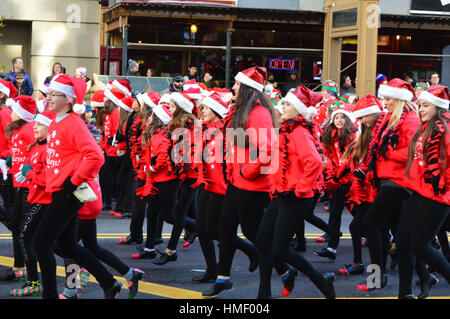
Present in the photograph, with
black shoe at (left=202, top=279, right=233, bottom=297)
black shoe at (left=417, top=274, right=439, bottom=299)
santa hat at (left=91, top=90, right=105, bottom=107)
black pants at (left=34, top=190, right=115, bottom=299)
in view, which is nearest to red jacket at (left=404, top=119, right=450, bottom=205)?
black shoe at (left=417, top=274, right=439, bottom=299)

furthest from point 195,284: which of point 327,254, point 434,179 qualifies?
point 434,179

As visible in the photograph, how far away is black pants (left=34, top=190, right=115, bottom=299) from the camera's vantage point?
19.3 ft

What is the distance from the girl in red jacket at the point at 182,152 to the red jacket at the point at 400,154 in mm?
2165

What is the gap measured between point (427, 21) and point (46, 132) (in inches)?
677

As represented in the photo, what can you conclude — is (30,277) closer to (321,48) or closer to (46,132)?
(46,132)

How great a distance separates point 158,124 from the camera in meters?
8.52

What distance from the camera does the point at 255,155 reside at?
20.9 feet

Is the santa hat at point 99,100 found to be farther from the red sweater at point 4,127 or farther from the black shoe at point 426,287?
the black shoe at point 426,287

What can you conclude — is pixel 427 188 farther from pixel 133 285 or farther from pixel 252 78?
pixel 133 285

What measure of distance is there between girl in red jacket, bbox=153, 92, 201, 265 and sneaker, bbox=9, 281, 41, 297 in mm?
1708

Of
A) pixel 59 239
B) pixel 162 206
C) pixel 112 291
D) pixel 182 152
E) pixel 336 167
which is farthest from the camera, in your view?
pixel 336 167

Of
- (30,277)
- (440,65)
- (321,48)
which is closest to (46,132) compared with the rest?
(30,277)

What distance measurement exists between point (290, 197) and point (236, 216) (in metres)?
0.61

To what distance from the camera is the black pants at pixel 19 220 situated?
695 centimetres
